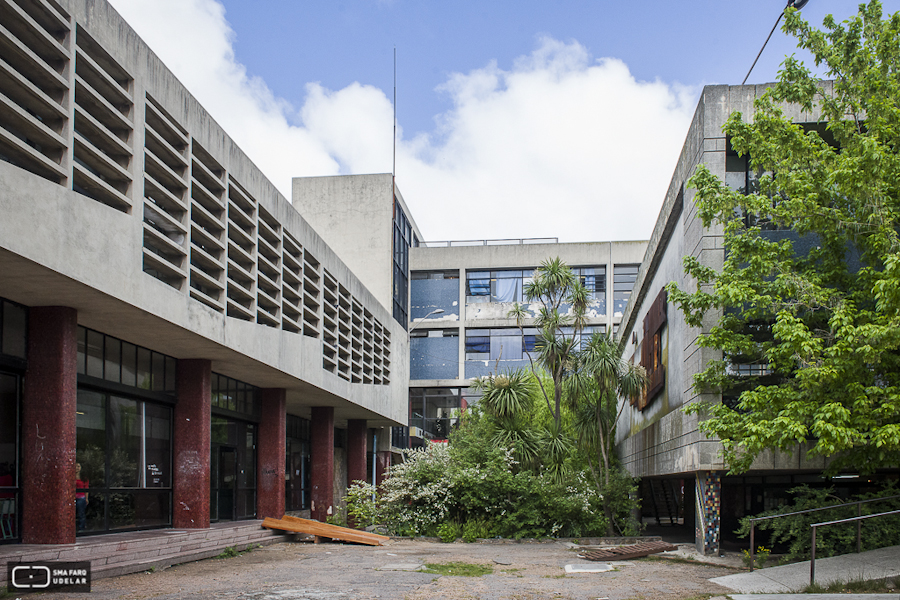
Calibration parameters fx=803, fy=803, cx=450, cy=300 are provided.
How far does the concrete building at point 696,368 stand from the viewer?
16.6 m

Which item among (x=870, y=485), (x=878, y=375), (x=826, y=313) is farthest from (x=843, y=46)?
(x=870, y=485)

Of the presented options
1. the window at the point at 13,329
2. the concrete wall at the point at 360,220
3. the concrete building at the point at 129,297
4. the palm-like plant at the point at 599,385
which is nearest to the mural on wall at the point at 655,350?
the palm-like plant at the point at 599,385

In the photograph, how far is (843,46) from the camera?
44.4ft

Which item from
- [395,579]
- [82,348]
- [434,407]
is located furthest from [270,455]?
[434,407]

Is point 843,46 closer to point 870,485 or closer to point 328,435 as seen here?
point 870,485

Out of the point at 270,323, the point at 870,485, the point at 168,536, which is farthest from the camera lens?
the point at 270,323

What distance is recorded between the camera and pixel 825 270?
14.0 m

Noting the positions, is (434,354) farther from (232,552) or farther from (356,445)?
(232,552)

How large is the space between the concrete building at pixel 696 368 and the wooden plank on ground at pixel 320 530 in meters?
7.95

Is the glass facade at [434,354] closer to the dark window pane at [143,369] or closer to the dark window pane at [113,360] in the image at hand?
the dark window pane at [143,369]

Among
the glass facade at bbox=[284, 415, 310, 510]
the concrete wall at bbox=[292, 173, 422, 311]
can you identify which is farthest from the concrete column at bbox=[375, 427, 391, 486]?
the glass facade at bbox=[284, 415, 310, 510]

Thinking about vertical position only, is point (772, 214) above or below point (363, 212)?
below

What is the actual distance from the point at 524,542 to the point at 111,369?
40.8 feet

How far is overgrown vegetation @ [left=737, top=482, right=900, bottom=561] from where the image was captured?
1382 centimetres
